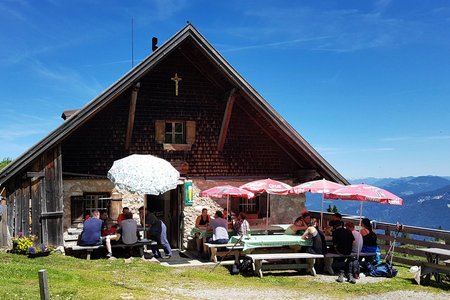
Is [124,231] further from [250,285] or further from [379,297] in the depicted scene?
[379,297]

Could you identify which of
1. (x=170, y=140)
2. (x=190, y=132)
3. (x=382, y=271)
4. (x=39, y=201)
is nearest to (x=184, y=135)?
(x=190, y=132)

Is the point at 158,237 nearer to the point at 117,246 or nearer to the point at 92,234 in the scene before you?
the point at 117,246

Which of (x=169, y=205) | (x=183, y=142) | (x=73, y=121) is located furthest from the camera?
(x=169, y=205)

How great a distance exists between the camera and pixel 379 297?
412 inches

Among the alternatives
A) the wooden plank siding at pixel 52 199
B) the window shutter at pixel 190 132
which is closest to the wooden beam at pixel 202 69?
the window shutter at pixel 190 132

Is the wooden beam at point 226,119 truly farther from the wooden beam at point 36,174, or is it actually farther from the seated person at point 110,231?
the wooden beam at point 36,174

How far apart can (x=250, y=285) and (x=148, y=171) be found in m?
4.32

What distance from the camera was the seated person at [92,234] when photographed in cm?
1387

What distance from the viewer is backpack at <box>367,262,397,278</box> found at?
12.7 metres

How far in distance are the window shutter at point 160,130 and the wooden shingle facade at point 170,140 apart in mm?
36

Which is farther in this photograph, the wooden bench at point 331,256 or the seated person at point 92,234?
the seated person at point 92,234

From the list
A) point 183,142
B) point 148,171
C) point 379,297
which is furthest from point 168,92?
point 379,297

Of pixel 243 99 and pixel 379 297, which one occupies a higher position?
pixel 243 99

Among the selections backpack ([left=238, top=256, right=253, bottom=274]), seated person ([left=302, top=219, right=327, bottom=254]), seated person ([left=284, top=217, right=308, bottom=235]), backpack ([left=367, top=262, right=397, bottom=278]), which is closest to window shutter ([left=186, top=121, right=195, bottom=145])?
seated person ([left=284, top=217, right=308, bottom=235])
